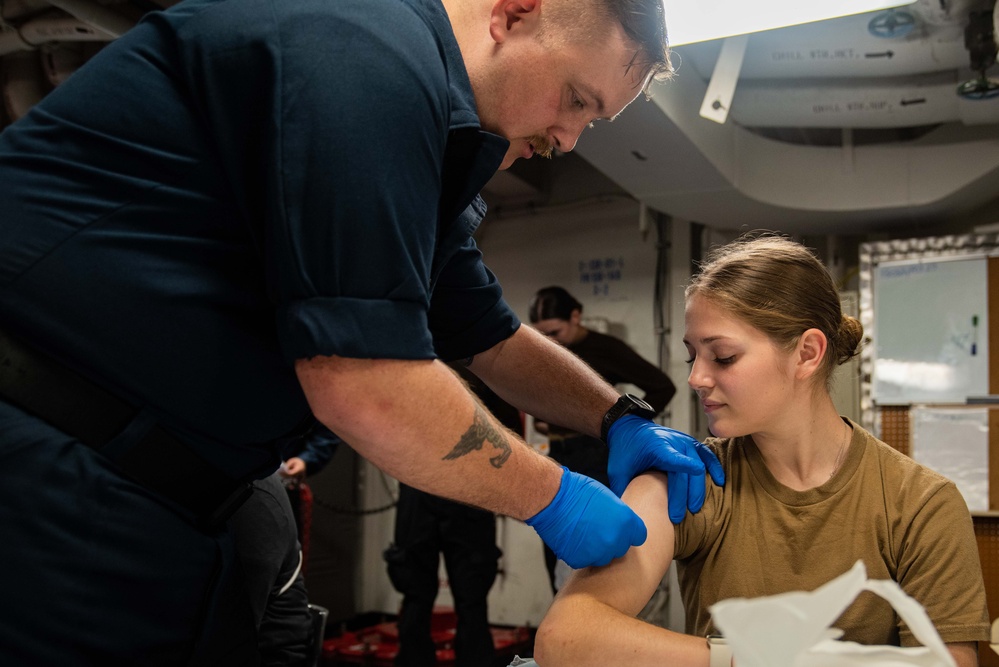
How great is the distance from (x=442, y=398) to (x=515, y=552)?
174 inches

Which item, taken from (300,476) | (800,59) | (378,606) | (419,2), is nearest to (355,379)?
(419,2)

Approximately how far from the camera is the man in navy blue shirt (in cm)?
72

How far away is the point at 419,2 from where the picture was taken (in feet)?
2.84

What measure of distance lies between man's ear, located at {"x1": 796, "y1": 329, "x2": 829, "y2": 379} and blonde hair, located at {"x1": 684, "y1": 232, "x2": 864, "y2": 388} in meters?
0.01

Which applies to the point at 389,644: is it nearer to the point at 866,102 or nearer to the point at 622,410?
the point at 622,410

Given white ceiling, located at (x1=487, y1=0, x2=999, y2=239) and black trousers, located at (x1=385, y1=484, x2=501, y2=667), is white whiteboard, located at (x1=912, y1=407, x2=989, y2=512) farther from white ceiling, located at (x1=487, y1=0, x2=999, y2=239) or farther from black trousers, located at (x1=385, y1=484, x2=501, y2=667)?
black trousers, located at (x1=385, y1=484, x2=501, y2=667)

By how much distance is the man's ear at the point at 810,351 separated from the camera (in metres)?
1.42

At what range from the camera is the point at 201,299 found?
2.56ft

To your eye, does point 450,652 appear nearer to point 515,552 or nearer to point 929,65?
point 515,552

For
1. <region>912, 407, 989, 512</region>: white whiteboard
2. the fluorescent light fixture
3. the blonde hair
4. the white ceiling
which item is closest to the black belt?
the blonde hair

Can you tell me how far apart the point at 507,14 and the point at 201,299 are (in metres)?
0.49

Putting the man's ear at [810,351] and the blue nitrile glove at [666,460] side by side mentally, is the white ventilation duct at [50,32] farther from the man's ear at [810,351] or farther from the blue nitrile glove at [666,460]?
the man's ear at [810,351]

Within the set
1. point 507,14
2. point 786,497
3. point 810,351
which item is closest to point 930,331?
point 810,351

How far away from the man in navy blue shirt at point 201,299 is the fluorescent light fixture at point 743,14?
1.73 metres
